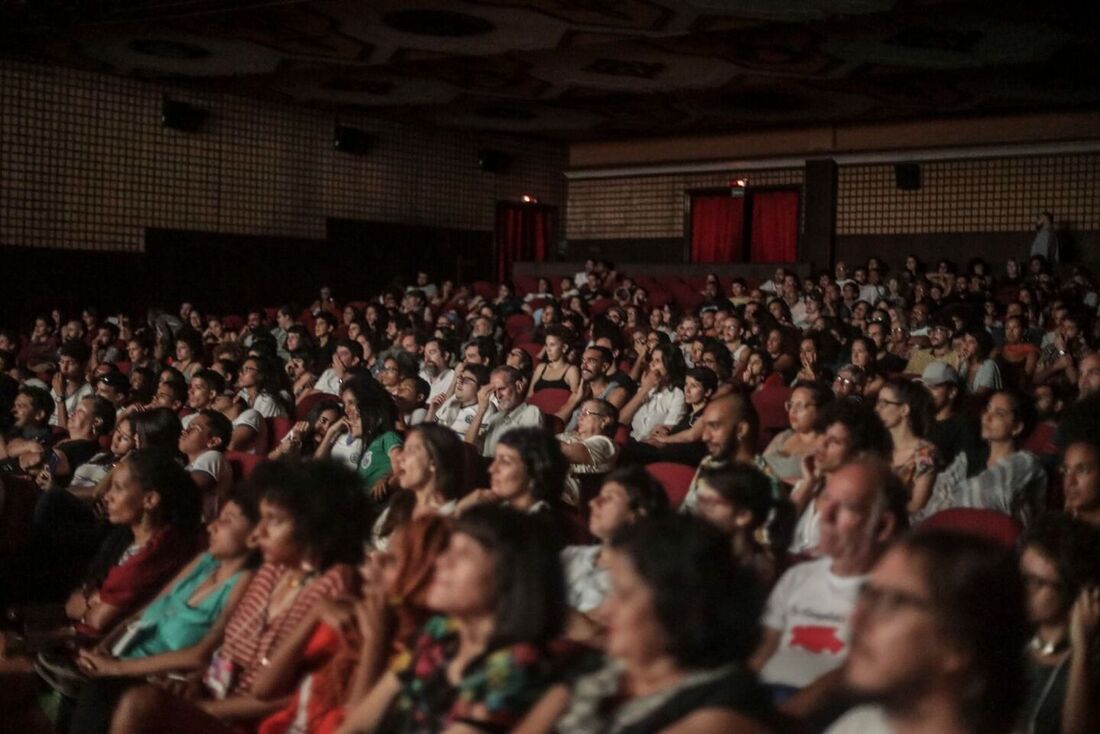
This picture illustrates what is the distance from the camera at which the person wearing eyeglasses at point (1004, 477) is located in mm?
3324

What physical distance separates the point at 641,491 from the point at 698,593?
3.05ft

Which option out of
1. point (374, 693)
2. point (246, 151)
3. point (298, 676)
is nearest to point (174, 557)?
point (298, 676)

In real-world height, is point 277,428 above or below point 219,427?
below

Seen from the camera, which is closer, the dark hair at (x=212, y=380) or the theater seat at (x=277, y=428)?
the theater seat at (x=277, y=428)

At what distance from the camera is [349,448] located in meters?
4.61

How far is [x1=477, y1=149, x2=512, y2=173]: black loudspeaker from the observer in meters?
13.9

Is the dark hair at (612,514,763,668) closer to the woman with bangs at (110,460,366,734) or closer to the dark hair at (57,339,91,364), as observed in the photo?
the woman with bangs at (110,460,366,734)

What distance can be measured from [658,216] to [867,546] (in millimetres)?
12252

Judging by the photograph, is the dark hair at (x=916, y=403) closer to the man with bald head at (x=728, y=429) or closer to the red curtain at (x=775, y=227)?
the man with bald head at (x=728, y=429)

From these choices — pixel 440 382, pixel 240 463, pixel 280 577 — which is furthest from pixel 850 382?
pixel 280 577

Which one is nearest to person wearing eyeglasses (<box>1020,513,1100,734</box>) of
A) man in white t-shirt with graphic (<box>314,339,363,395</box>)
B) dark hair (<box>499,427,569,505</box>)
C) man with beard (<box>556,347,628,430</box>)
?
dark hair (<box>499,427,569,505</box>)

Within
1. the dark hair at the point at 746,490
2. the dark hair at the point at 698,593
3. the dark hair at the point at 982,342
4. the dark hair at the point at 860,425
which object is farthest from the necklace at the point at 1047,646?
the dark hair at the point at 982,342

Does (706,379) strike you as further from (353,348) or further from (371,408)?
(353,348)

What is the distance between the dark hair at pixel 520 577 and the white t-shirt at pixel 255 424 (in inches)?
134
